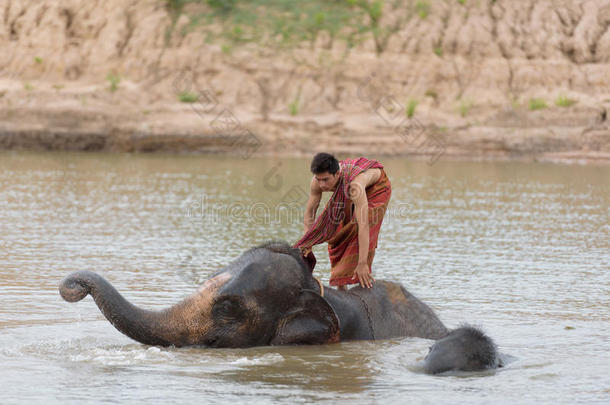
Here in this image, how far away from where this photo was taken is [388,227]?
17203 millimetres

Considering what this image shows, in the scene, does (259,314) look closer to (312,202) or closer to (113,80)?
(312,202)

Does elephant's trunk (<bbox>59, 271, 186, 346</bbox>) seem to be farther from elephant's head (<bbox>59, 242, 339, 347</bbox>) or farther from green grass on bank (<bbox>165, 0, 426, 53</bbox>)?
green grass on bank (<bbox>165, 0, 426, 53</bbox>)

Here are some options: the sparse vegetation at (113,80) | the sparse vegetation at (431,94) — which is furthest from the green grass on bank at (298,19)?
the sparse vegetation at (113,80)

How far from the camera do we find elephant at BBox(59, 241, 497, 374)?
7734mm

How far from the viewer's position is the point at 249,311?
7.84m

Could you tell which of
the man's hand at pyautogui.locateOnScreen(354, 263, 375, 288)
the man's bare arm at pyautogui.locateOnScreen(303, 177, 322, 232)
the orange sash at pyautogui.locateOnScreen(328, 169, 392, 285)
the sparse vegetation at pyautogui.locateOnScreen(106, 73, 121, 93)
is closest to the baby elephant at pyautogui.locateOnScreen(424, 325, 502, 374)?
the man's hand at pyautogui.locateOnScreen(354, 263, 375, 288)

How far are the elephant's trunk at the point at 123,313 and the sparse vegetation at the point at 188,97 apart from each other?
2987cm

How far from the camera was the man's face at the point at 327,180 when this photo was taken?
8820 mm

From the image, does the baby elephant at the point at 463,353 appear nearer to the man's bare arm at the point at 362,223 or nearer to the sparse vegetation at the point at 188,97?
the man's bare arm at the point at 362,223

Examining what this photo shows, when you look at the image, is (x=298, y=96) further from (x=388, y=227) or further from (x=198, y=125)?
(x=388, y=227)

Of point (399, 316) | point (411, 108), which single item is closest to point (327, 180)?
point (399, 316)

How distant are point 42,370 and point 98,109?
1142 inches

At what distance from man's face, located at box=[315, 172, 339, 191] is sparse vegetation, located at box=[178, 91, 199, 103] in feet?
94.4

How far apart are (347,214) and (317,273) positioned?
3140 millimetres
